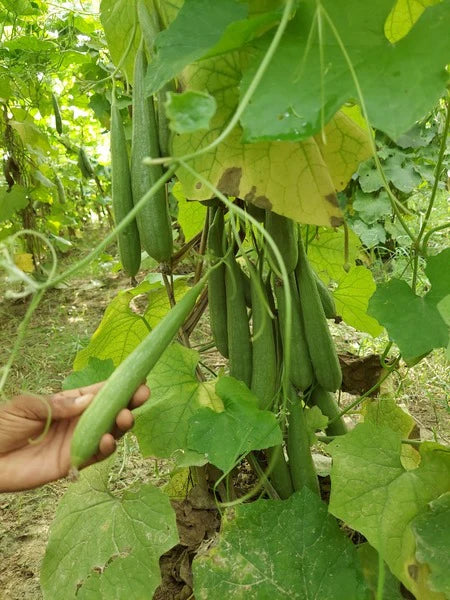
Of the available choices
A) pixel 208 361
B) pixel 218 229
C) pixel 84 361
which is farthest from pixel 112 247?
pixel 218 229

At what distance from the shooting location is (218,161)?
97 centimetres

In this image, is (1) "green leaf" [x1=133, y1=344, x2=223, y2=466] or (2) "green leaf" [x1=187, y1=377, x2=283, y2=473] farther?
(1) "green leaf" [x1=133, y1=344, x2=223, y2=466]

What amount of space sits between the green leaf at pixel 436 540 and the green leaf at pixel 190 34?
808mm

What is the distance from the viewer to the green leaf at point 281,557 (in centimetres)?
104

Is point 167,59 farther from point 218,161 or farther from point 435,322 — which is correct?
point 435,322

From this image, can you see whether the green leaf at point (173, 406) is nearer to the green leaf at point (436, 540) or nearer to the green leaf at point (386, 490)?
the green leaf at point (386, 490)

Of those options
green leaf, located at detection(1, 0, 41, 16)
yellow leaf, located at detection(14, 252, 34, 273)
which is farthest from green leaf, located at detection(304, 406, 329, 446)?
yellow leaf, located at detection(14, 252, 34, 273)

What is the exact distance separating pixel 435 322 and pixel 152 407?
554 millimetres

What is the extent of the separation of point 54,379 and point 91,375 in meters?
1.79

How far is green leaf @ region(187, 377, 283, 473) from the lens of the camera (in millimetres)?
1020

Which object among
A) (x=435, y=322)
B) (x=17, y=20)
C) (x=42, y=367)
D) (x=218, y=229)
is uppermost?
(x=17, y=20)

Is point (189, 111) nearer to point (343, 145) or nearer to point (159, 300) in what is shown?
point (343, 145)

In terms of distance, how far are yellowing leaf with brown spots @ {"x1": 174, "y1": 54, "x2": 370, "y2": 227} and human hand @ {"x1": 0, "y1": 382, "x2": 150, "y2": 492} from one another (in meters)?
0.42

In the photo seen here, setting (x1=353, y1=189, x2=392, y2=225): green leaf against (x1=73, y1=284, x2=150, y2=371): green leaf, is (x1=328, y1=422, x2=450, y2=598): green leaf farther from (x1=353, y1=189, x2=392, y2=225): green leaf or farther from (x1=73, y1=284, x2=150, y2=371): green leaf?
(x1=353, y1=189, x2=392, y2=225): green leaf
